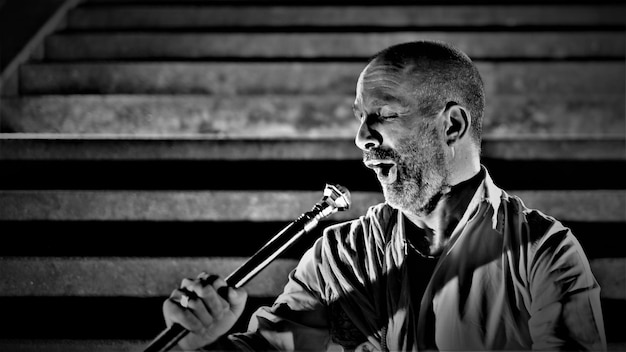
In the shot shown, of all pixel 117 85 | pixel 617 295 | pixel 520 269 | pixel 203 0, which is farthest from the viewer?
pixel 203 0

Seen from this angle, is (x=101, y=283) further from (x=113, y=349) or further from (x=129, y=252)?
(x=113, y=349)

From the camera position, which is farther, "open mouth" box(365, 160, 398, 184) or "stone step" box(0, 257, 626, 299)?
"stone step" box(0, 257, 626, 299)

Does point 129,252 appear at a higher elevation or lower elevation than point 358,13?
lower

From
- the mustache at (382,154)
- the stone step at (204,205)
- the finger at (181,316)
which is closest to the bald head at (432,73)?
the mustache at (382,154)

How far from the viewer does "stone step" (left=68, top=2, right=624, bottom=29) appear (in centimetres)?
359

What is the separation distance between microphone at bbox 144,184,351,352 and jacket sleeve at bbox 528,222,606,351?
53 centimetres

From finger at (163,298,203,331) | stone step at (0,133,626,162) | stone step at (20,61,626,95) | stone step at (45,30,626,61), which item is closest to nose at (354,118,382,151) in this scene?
finger at (163,298,203,331)

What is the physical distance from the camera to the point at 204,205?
2.55 metres

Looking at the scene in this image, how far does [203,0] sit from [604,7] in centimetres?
268

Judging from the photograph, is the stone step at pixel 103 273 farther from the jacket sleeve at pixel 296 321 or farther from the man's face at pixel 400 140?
the man's face at pixel 400 140

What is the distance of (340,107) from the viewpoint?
2.87 m

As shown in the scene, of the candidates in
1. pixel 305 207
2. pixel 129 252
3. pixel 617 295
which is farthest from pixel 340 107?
pixel 617 295

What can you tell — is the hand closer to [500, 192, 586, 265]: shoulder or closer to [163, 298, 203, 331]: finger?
[163, 298, 203, 331]: finger

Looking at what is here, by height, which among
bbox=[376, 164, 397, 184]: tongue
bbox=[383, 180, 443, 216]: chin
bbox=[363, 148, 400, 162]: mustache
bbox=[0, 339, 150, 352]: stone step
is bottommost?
bbox=[0, 339, 150, 352]: stone step
